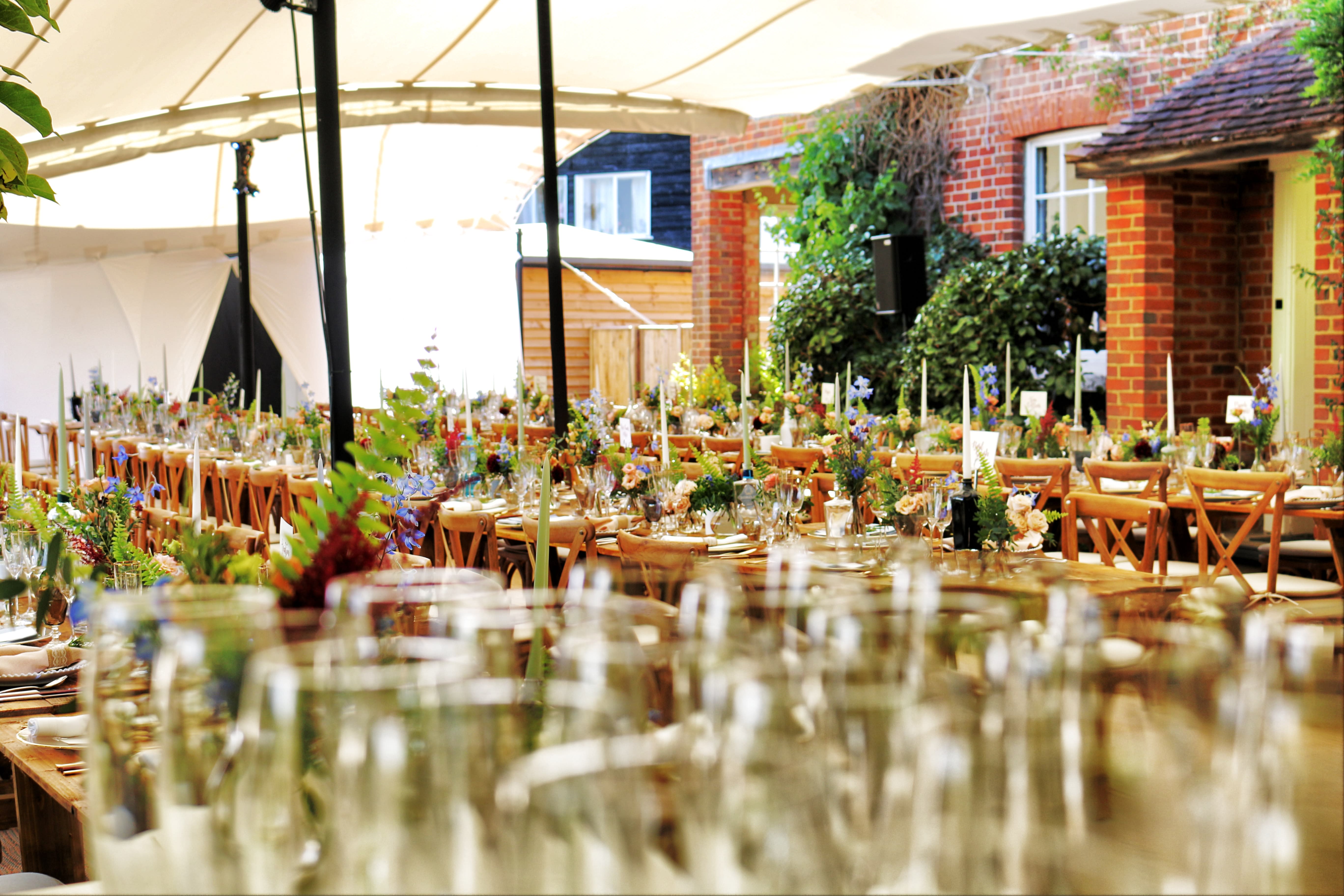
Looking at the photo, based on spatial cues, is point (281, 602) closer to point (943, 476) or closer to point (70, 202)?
point (943, 476)

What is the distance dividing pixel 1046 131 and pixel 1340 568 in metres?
5.62

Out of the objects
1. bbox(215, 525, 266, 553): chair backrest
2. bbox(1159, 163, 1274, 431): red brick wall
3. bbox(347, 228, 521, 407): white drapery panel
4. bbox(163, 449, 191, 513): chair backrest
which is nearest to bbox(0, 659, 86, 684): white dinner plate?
bbox(215, 525, 266, 553): chair backrest

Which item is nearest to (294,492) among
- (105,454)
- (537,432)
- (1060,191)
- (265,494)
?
(265,494)

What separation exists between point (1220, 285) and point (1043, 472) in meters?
3.87

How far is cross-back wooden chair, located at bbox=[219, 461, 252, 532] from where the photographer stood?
6.93 metres

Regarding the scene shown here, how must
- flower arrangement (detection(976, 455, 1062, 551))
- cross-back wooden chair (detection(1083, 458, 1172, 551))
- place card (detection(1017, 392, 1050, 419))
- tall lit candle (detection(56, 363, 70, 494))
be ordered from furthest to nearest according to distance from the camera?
place card (detection(1017, 392, 1050, 419)), cross-back wooden chair (detection(1083, 458, 1172, 551)), flower arrangement (detection(976, 455, 1062, 551)), tall lit candle (detection(56, 363, 70, 494))

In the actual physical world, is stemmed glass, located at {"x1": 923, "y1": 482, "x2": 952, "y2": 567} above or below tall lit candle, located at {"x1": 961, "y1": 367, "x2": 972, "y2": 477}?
below

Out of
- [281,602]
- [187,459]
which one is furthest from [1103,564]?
[187,459]

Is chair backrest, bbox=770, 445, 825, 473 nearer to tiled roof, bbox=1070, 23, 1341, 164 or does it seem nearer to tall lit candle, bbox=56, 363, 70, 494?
tiled roof, bbox=1070, 23, 1341, 164

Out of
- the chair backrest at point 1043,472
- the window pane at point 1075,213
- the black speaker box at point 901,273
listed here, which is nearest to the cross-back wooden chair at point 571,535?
the chair backrest at point 1043,472

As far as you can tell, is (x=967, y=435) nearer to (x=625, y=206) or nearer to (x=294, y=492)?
(x=294, y=492)

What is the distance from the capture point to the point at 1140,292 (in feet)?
25.7

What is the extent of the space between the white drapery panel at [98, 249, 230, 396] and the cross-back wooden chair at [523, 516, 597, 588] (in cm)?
972

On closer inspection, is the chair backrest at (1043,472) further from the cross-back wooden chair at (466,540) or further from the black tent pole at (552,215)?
the cross-back wooden chair at (466,540)
